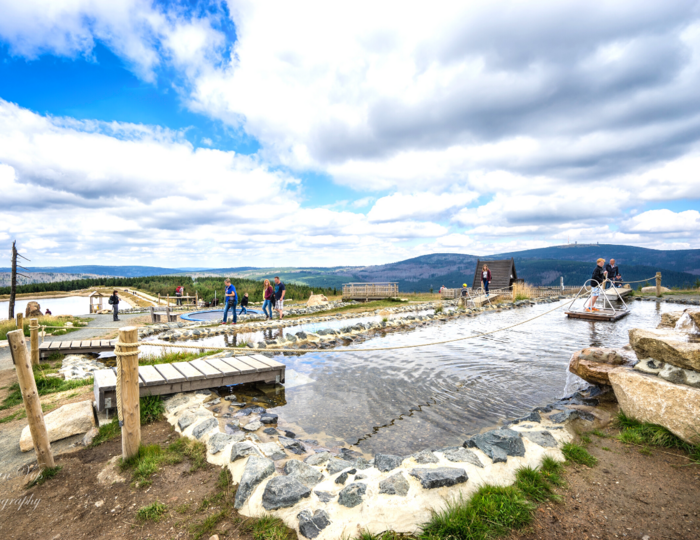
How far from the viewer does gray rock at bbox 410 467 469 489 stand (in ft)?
10.6

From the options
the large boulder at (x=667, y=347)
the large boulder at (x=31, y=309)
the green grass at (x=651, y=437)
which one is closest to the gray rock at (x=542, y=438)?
the green grass at (x=651, y=437)

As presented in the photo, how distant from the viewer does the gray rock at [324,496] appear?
3194 mm

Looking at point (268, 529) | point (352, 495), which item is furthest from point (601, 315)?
point (268, 529)

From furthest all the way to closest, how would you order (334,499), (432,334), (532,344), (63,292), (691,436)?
(63,292)
(432,334)
(532,344)
(691,436)
(334,499)

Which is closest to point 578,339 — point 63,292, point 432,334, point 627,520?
point 432,334

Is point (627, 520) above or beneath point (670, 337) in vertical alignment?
beneath

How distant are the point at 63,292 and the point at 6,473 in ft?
251

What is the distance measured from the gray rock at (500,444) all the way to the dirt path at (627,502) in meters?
0.53

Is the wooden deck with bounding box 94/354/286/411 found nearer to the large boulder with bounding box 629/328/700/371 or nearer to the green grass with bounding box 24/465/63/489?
the green grass with bounding box 24/465/63/489

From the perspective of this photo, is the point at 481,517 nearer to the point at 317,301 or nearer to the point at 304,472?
the point at 304,472

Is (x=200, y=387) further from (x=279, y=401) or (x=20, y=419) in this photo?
(x=20, y=419)

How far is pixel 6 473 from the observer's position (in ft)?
13.7

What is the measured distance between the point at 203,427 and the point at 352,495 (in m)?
2.81

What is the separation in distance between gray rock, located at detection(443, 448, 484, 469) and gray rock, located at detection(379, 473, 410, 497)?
76 centimetres
